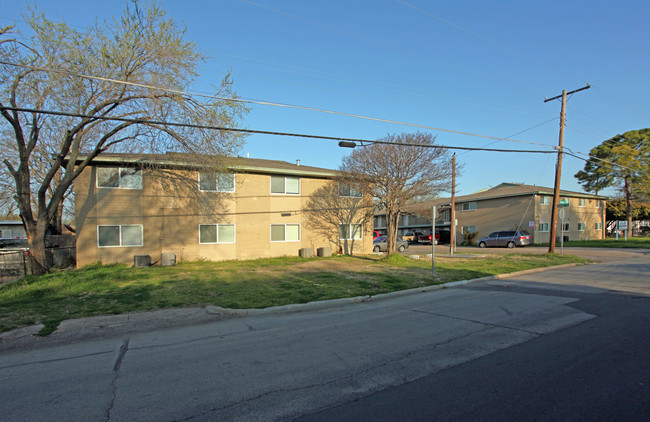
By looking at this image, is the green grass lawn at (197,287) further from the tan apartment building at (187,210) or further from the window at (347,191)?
the window at (347,191)

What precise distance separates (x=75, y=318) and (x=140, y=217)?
11.2 m

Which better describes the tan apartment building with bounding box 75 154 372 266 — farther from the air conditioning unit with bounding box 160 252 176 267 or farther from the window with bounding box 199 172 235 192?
the air conditioning unit with bounding box 160 252 176 267

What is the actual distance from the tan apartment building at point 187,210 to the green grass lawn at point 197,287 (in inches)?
72.8

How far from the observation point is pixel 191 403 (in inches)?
146

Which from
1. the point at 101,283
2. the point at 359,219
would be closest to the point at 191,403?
the point at 101,283

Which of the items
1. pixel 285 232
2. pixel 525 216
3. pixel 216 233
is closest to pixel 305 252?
pixel 285 232

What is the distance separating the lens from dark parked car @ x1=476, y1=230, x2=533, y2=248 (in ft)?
108

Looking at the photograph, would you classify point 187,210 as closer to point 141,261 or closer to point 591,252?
point 141,261

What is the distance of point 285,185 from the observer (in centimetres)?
2109

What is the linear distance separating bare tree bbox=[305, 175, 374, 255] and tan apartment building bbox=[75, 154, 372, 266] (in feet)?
1.93

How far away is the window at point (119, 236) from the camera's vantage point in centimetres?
1738

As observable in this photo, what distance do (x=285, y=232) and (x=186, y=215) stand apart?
224 inches

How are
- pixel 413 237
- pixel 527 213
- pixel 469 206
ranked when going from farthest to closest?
pixel 413 237, pixel 469 206, pixel 527 213

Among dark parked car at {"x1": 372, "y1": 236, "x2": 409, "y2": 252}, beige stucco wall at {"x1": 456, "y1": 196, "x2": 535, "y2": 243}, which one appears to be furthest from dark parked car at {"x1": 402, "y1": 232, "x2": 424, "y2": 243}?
dark parked car at {"x1": 372, "y1": 236, "x2": 409, "y2": 252}
